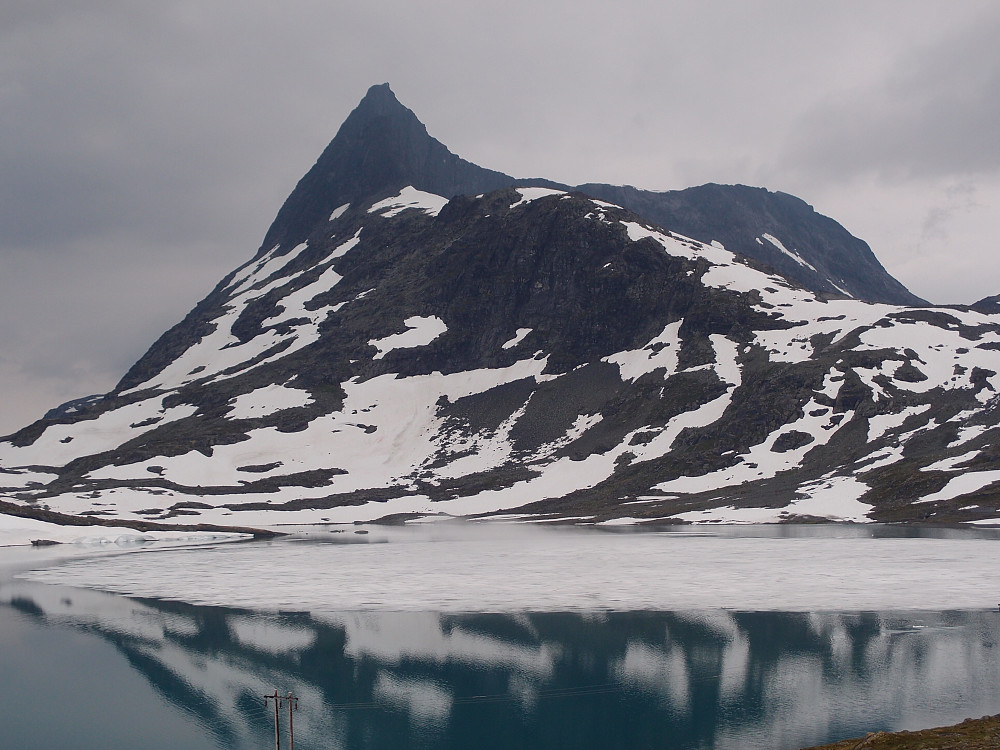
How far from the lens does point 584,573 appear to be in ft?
210

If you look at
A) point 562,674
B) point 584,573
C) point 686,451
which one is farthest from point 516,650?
point 686,451

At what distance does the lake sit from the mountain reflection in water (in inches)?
5.9

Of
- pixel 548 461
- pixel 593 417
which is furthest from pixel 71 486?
pixel 593 417

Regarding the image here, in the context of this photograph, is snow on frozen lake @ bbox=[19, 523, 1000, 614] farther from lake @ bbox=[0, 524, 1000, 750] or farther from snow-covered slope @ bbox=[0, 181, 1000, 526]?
snow-covered slope @ bbox=[0, 181, 1000, 526]

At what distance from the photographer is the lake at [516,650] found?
104 feet

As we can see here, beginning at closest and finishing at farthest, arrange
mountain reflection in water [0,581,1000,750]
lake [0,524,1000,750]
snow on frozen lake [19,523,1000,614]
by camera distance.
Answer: mountain reflection in water [0,581,1000,750] → lake [0,524,1000,750] → snow on frozen lake [19,523,1000,614]

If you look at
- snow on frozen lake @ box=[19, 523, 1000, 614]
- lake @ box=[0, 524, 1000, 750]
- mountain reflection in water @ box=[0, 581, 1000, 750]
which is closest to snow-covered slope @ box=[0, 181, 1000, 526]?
snow on frozen lake @ box=[19, 523, 1000, 614]

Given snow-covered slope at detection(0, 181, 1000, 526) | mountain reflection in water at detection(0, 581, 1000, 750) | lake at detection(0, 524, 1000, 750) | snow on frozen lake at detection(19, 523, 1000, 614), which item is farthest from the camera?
snow-covered slope at detection(0, 181, 1000, 526)

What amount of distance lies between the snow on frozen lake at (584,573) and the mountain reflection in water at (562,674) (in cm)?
332

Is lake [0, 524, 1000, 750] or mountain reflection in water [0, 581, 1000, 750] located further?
lake [0, 524, 1000, 750]

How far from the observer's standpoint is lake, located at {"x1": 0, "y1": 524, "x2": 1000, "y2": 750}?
3175cm

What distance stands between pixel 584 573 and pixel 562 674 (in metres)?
26.3

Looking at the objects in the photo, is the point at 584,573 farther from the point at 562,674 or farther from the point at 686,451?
the point at 686,451

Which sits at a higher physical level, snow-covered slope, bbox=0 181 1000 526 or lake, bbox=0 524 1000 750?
snow-covered slope, bbox=0 181 1000 526
